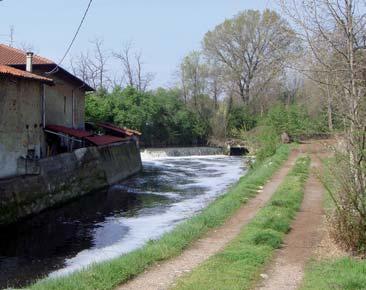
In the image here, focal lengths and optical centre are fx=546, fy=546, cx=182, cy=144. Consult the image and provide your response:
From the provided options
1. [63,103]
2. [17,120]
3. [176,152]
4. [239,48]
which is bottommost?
[176,152]

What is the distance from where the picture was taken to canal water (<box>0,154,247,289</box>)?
13.9 metres

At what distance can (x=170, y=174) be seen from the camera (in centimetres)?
3653

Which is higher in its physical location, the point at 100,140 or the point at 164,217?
the point at 100,140

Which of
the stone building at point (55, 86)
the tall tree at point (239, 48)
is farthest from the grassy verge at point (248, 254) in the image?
the tall tree at point (239, 48)

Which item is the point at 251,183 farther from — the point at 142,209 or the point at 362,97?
the point at 362,97

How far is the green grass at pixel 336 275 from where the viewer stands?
8367mm

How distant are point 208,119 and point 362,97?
56537mm

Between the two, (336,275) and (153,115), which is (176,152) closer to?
(153,115)

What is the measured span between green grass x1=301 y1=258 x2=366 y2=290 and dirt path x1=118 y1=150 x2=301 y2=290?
2254 mm

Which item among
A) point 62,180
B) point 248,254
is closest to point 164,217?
point 62,180

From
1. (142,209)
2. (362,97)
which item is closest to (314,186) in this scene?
(142,209)

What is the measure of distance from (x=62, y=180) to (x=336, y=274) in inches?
704

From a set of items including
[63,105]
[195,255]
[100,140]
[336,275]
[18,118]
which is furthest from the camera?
[100,140]

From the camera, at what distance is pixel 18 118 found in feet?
74.7
